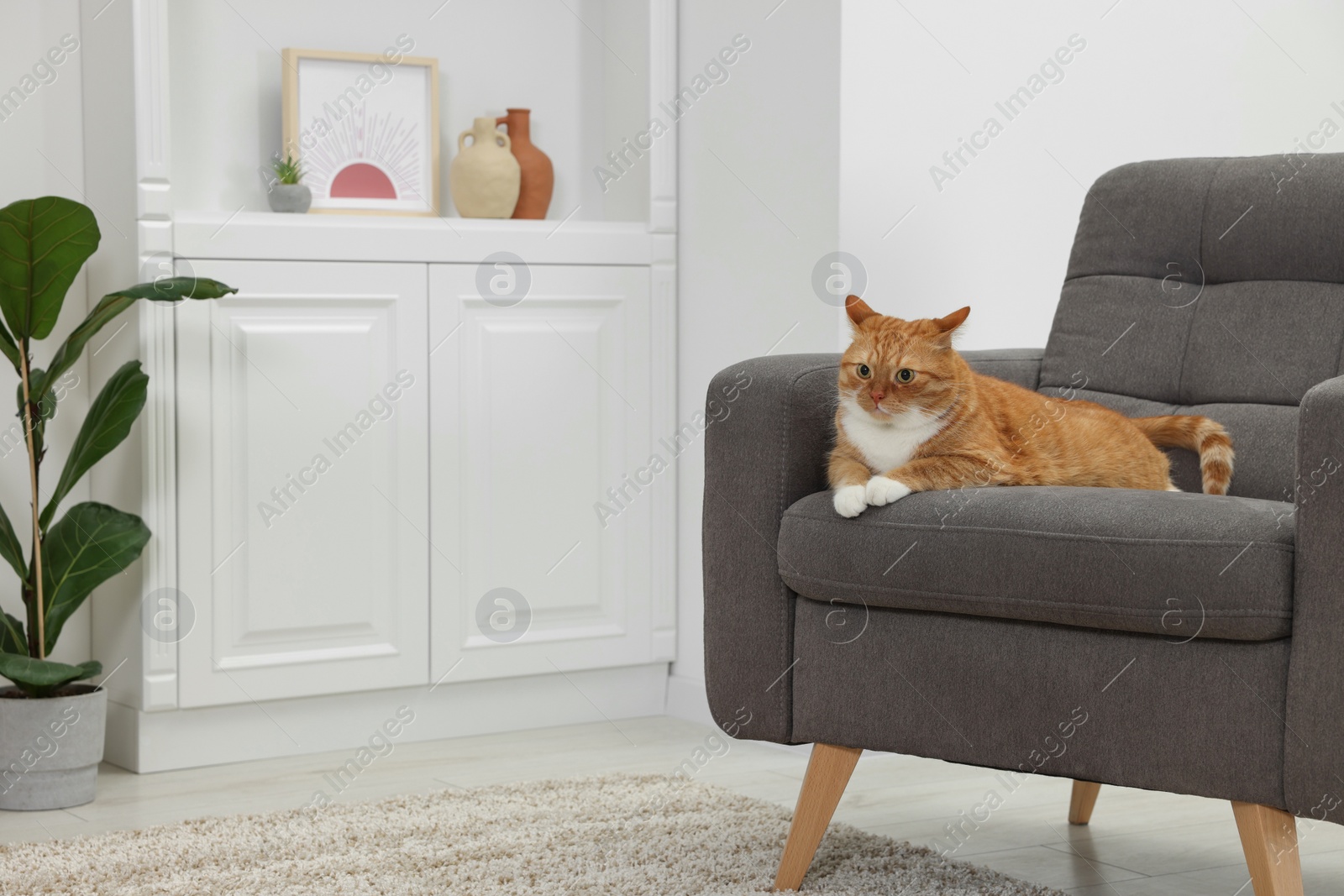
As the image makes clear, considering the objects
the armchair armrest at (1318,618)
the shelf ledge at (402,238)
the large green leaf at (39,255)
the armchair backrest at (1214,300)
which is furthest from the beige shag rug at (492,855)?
the shelf ledge at (402,238)

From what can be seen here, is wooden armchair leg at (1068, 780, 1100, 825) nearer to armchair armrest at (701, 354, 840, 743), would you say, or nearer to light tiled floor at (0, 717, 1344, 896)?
light tiled floor at (0, 717, 1344, 896)

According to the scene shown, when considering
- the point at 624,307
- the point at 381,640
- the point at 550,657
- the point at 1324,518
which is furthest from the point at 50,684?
the point at 1324,518

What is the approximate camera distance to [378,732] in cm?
290

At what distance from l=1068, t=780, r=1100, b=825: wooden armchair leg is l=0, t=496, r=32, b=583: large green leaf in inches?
71.3

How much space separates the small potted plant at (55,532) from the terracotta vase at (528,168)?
908 mm

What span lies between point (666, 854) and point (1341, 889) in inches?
36.6

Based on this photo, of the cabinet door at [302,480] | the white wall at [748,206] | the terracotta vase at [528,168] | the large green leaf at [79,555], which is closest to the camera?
the large green leaf at [79,555]

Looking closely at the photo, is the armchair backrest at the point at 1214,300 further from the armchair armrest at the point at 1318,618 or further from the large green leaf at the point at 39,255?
the large green leaf at the point at 39,255

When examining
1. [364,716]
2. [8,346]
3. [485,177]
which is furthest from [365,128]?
[364,716]

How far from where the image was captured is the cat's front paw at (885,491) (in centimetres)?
176

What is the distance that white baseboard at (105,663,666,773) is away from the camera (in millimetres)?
2699

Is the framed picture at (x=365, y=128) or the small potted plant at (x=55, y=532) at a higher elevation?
the framed picture at (x=365, y=128)

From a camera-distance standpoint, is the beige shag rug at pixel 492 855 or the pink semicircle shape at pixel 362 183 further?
the pink semicircle shape at pixel 362 183

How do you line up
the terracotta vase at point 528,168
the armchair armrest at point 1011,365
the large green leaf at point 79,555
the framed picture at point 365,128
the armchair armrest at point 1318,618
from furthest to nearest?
1. the terracotta vase at point 528,168
2. the framed picture at point 365,128
3. the large green leaf at point 79,555
4. the armchair armrest at point 1011,365
5. the armchair armrest at point 1318,618
